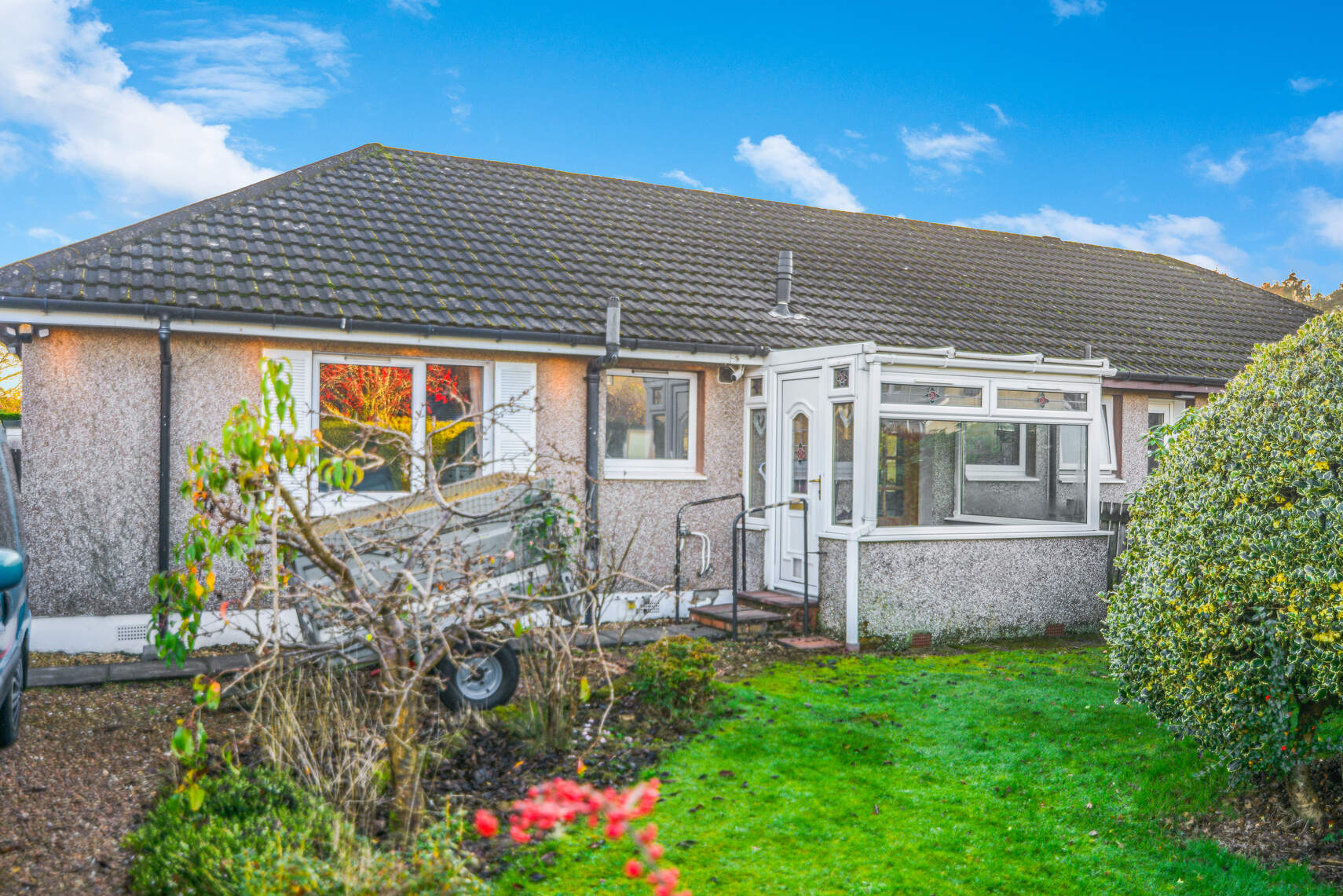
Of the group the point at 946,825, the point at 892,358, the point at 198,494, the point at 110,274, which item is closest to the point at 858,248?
the point at 892,358

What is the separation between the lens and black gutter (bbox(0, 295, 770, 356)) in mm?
8141

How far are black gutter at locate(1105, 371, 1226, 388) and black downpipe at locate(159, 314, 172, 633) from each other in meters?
10.6

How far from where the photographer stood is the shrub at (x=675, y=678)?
6699mm

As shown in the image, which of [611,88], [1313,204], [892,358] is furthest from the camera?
[1313,204]

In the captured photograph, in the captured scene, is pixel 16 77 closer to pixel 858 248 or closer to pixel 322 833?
pixel 858 248

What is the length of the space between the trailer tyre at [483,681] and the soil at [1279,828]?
4094mm

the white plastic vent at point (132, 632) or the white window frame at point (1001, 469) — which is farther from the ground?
the white window frame at point (1001, 469)

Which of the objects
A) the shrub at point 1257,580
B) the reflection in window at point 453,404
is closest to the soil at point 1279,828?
the shrub at point 1257,580

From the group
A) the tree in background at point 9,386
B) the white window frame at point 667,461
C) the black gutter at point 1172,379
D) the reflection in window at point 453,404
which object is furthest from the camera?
the tree in background at point 9,386

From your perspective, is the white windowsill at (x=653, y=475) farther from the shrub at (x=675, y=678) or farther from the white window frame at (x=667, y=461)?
the shrub at (x=675, y=678)

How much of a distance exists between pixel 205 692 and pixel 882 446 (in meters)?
7.01

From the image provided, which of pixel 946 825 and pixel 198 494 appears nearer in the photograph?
pixel 198 494

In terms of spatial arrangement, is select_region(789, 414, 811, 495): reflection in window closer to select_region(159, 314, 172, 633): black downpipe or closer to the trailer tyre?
the trailer tyre

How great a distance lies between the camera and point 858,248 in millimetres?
15703
